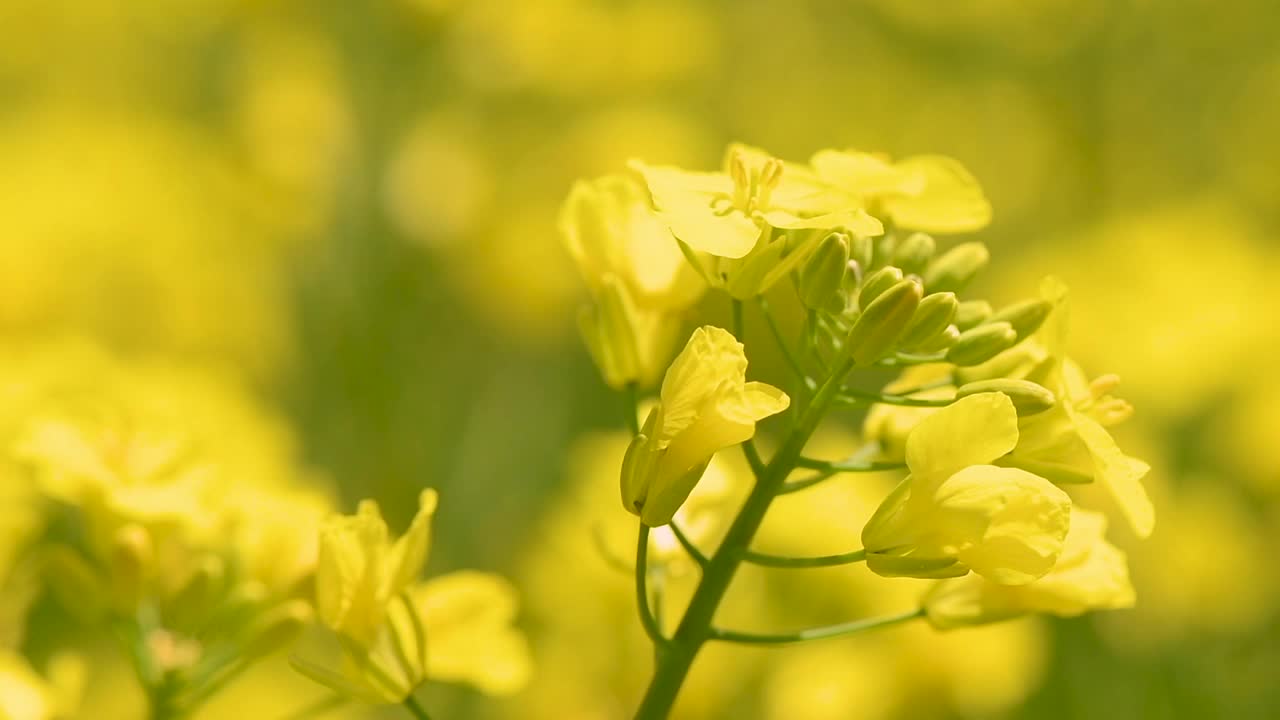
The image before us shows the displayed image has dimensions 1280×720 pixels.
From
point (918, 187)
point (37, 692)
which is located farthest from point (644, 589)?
point (37, 692)

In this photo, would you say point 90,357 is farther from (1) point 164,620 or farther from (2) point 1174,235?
(2) point 1174,235

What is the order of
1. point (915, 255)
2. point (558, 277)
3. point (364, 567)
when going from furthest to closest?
point (558, 277), point (915, 255), point (364, 567)

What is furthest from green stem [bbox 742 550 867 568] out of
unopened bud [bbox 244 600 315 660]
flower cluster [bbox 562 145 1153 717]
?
unopened bud [bbox 244 600 315 660]

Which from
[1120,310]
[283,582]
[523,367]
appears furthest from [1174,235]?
[283,582]

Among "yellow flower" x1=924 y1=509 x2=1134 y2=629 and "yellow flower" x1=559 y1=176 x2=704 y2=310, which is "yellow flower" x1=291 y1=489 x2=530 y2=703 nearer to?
"yellow flower" x1=559 y1=176 x2=704 y2=310

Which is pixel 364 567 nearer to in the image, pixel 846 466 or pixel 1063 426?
pixel 846 466

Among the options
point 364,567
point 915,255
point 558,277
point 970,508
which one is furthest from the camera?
point 558,277
